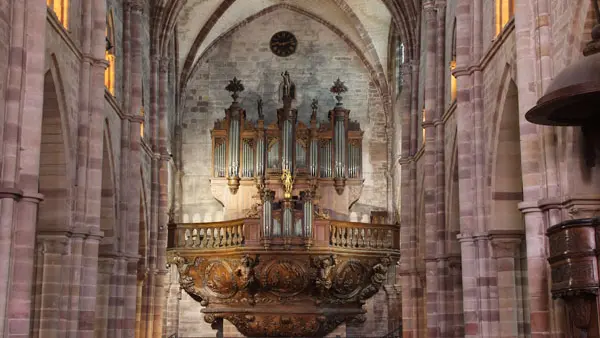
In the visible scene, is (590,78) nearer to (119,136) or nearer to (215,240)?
(119,136)

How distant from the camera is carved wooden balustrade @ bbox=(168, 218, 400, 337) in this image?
3117 cm

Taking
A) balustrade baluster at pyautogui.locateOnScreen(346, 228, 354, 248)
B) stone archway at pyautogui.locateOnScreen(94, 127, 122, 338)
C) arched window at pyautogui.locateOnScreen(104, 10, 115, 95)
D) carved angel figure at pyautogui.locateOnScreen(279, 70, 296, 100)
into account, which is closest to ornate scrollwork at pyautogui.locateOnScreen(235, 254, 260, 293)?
balustrade baluster at pyautogui.locateOnScreen(346, 228, 354, 248)

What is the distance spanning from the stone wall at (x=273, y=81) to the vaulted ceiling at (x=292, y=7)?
56cm

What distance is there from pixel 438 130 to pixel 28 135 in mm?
12929

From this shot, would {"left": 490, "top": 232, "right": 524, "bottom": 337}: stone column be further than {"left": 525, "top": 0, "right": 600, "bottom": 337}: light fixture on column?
Yes

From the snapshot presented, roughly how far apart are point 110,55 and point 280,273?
9933 mm

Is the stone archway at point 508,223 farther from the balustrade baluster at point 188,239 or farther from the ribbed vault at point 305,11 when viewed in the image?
the ribbed vault at point 305,11

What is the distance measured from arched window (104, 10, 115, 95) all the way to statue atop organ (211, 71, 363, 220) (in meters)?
10.9

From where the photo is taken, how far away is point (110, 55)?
25.0 metres

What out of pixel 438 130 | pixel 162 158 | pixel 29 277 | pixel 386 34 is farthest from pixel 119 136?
pixel 386 34

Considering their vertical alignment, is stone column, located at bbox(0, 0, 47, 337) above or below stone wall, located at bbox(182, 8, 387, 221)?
below

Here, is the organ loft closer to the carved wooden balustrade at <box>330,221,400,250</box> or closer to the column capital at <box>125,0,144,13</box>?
the carved wooden balustrade at <box>330,221,400,250</box>

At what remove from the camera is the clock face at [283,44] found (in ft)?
126

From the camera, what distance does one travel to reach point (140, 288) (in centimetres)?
2942
